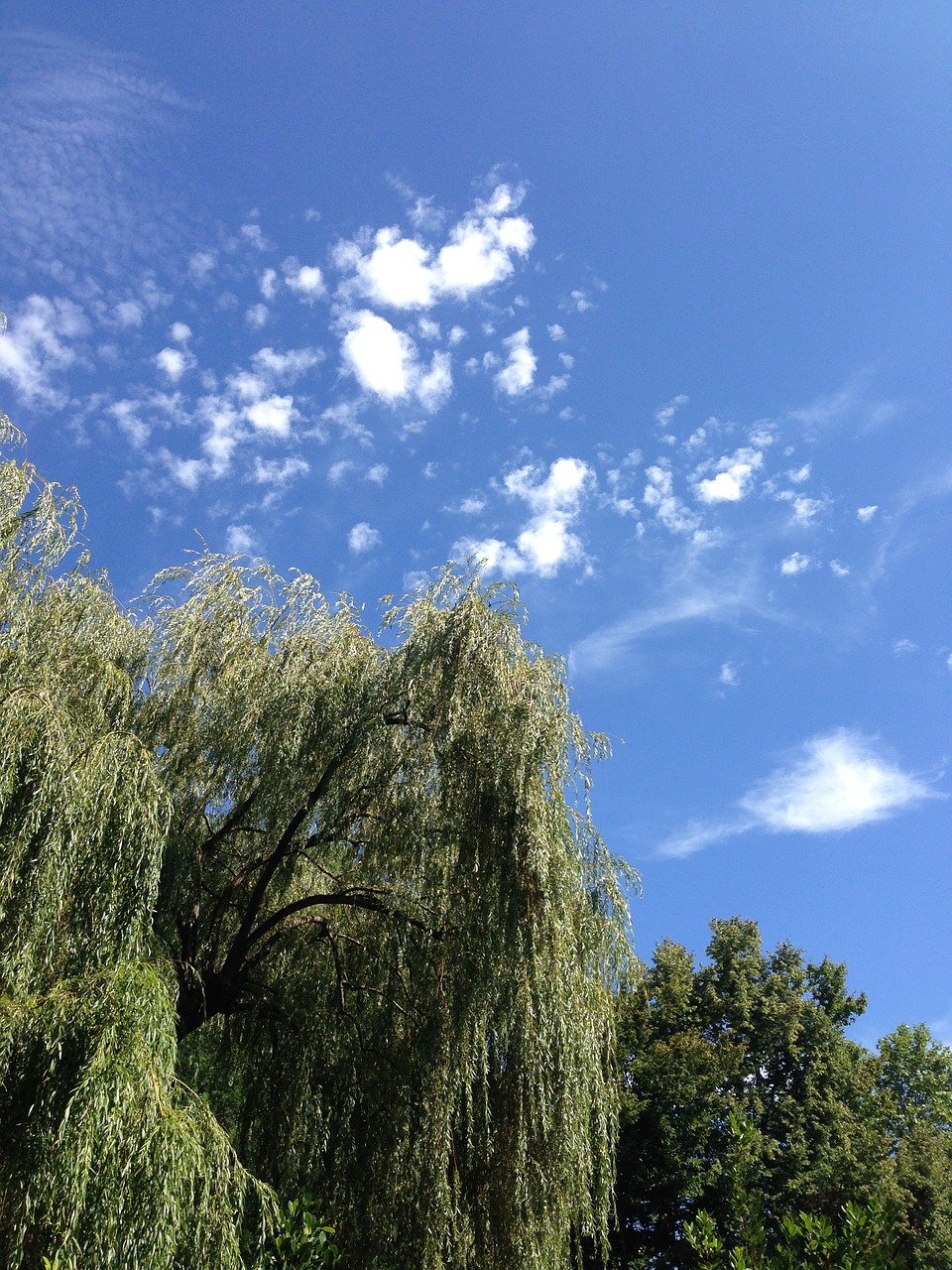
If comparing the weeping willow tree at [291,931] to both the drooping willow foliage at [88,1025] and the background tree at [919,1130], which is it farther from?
the background tree at [919,1130]

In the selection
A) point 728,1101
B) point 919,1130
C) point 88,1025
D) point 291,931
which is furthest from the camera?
point 919,1130

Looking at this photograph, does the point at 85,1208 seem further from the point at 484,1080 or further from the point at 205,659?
the point at 205,659

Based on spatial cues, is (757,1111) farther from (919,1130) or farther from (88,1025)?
(88,1025)

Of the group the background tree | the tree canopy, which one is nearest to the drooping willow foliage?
the tree canopy

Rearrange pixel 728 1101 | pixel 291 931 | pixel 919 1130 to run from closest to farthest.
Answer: pixel 291 931 → pixel 728 1101 → pixel 919 1130

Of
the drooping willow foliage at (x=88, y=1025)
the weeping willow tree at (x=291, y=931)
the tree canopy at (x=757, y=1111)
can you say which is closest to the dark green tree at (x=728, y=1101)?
the tree canopy at (x=757, y=1111)

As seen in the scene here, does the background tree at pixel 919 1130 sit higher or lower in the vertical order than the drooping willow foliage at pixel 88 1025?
higher

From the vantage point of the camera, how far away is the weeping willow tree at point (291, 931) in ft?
17.9

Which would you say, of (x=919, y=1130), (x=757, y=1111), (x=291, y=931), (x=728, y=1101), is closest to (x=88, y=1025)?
(x=291, y=931)

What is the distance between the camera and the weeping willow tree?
214 inches

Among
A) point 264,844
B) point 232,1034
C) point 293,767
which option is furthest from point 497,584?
point 232,1034

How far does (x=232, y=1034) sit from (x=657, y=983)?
16992 mm

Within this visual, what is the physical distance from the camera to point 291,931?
887 cm

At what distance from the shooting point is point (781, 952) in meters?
24.1
